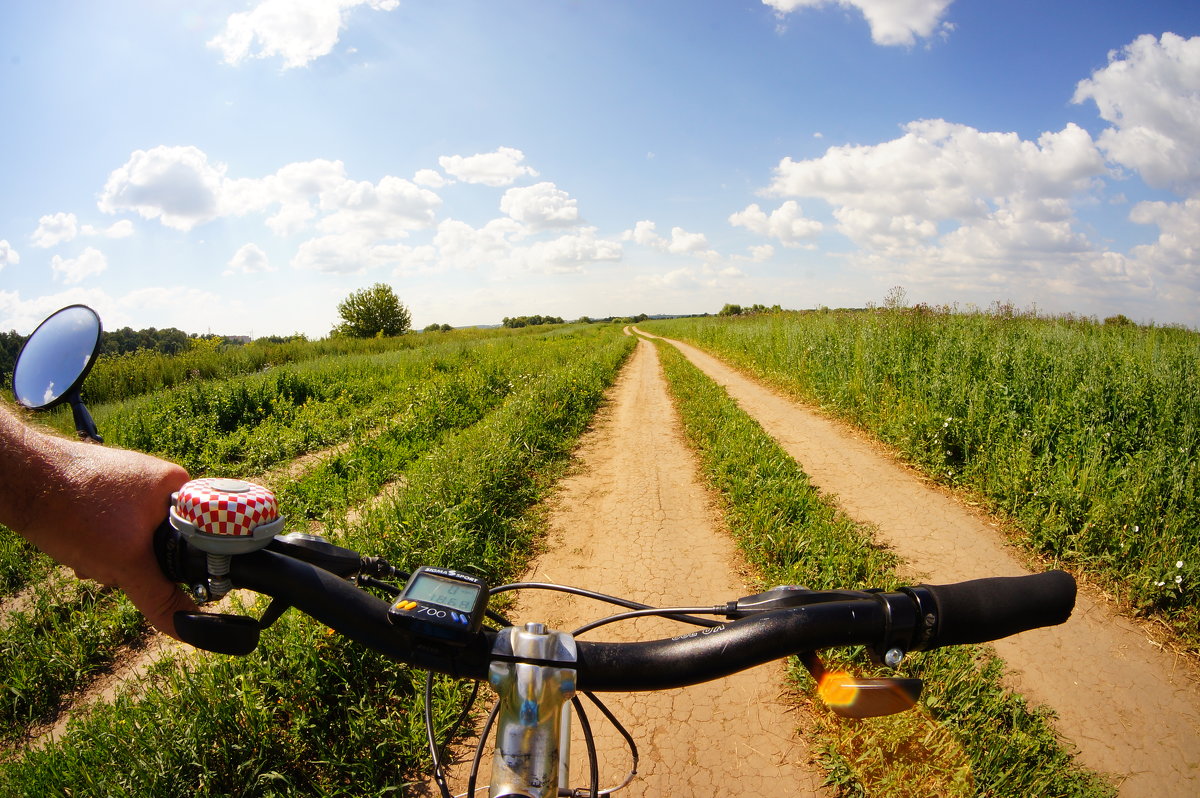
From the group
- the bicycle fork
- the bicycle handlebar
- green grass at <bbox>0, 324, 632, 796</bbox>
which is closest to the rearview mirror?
the bicycle handlebar

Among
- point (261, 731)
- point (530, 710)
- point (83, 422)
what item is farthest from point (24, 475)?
point (261, 731)

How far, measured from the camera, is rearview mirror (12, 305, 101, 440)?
136 cm

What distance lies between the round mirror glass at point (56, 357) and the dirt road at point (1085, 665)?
4.24m

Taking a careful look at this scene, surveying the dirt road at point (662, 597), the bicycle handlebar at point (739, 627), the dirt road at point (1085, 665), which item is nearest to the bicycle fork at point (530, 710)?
the bicycle handlebar at point (739, 627)

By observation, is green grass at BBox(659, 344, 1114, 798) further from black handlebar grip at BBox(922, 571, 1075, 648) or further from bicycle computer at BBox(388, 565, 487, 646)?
bicycle computer at BBox(388, 565, 487, 646)

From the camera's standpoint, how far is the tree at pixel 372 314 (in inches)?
2140

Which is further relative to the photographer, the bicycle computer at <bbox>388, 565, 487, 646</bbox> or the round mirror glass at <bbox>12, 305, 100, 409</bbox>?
the round mirror glass at <bbox>12, 305, 100, 409</bbox>

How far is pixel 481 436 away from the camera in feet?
21.3

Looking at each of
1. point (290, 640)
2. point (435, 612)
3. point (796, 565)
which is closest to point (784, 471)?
point (796, 565)

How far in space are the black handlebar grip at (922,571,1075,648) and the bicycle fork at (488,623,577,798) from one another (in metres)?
0.71

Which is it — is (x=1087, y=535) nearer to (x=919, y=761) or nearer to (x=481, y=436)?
(x=919, y=761)

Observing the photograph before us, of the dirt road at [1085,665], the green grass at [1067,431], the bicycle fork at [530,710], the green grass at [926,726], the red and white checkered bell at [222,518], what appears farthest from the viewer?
the green grass at [1067,431]

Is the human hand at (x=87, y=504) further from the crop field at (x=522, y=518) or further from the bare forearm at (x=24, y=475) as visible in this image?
the crop field at (x=522, y=518)

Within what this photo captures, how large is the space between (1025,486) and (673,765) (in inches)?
175
